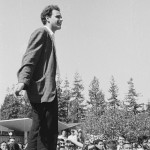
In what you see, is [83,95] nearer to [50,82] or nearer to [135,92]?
[135,92]

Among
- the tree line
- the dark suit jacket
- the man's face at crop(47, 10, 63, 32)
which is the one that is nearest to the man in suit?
the dark suit jacket

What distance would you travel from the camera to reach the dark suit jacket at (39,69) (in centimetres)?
292

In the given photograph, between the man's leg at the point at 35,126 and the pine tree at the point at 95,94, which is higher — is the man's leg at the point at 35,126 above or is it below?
below

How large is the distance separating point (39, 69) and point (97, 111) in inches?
2359

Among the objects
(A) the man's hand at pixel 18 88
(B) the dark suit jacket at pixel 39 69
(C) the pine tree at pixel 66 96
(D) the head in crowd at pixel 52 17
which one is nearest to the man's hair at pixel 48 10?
(D) the head in crowd at pixel 52 17

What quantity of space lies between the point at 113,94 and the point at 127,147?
62.5 metres

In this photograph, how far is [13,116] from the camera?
68.4m

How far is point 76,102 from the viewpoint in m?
74.8

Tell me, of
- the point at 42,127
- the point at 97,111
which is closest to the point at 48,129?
the point at 42,127

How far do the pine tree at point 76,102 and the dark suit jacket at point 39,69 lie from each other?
7028 centimetres

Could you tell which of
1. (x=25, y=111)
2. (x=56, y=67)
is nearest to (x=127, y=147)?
(x=56, y=67)

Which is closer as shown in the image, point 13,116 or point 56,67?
point 56,67

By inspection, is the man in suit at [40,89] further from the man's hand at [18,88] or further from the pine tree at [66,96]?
the pine tree at [66,96]

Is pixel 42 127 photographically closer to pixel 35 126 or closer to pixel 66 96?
pixel 35 126
